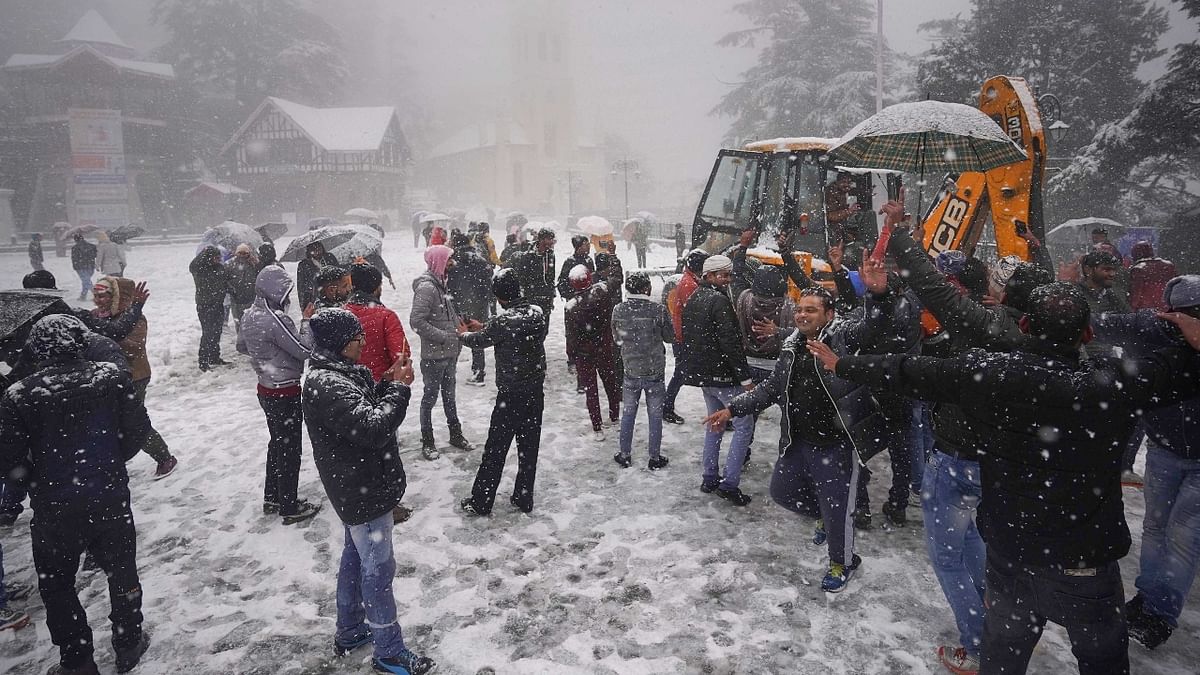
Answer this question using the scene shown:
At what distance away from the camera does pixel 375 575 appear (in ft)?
10.6

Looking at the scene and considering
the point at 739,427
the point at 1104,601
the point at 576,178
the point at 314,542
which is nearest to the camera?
the point at 1104,601

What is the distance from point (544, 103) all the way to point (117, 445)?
82217 millimetres

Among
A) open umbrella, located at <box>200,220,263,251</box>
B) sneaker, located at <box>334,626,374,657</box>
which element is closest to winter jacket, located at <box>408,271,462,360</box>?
sneaker, located at <box>334,626,374,657</box>

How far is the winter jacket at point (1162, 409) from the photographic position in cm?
314

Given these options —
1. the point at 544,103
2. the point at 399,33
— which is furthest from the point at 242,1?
the point at 544,103

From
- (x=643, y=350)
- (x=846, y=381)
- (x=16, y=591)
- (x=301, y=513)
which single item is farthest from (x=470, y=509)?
(x=846, y=381)

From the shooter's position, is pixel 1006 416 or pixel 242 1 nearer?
pixel 1006 416

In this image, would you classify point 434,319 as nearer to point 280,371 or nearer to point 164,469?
point 280,371

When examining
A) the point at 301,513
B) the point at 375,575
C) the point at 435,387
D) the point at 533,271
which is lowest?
the point at 301,513

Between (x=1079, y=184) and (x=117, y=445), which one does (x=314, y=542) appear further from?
(x=1079, y=184)

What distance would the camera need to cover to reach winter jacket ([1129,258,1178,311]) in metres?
5.00

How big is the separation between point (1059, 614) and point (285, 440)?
17.3 feet

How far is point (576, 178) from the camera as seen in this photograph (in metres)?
77.6

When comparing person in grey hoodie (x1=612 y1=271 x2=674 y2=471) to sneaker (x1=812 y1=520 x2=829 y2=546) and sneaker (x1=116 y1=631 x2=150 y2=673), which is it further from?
sneaker (x1=116 y1=631 x2=150 y2=673)
